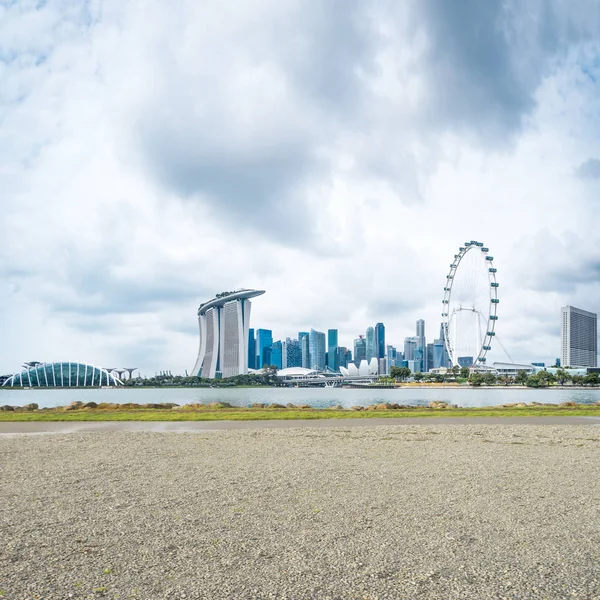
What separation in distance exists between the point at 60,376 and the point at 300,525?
584ft

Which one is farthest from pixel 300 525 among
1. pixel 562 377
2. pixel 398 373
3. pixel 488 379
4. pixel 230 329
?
pixel 230 329

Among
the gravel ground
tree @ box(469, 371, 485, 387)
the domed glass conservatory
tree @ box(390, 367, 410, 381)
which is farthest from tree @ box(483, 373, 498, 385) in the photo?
the gravel ground

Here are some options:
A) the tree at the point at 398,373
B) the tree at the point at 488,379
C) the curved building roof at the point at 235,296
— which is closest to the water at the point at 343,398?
the tree at the point at 488,379

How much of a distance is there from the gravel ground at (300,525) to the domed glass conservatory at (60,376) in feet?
556

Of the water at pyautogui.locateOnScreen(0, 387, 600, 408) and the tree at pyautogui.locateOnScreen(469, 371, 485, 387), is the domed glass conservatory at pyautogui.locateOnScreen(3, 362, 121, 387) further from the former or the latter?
the tree at pyautogui.locateOnScreen(469, 371, 485, 387)

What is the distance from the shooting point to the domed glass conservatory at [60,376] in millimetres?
168750

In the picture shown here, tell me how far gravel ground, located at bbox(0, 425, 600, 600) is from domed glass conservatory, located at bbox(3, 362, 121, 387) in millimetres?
169438

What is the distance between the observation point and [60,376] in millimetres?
168375

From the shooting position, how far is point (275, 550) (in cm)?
596

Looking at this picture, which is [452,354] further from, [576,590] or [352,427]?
[576,590]

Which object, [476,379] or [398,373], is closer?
[476,379]

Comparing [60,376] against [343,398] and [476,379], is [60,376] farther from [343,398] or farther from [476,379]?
[343,398]

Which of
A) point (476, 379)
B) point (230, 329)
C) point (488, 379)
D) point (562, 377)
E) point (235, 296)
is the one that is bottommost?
point (562, 377)

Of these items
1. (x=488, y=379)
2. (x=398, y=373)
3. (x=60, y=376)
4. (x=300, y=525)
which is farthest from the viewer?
(x=60, y=376)
